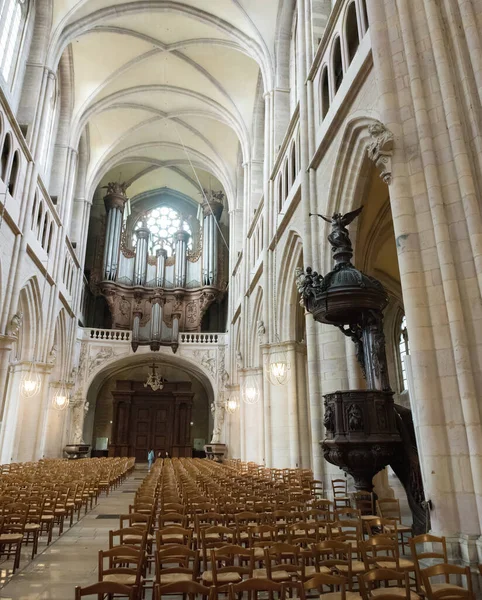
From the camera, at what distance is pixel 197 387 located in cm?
3170

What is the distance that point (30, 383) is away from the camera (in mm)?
19203

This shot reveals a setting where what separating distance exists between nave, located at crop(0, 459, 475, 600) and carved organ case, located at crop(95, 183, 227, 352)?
2072 centimetres

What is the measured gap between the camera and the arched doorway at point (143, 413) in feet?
95.6

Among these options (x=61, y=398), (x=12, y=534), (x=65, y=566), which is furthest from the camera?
(x=61, y=398)

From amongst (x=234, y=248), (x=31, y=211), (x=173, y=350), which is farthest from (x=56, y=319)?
(x=234, y=248)

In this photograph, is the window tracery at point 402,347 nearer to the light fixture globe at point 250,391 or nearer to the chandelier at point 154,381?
the light fixture globe at point 250,391

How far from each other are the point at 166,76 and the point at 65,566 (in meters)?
23.3

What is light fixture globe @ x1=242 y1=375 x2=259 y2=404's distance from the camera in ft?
69.1

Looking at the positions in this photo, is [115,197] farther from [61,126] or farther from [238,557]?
[238,557]

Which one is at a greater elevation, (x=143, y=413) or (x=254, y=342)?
(x=254, y=342)

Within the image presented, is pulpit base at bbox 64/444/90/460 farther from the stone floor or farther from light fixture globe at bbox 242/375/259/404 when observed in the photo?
the stone floor

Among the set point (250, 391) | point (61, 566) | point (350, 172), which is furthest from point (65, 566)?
point (250, 391)

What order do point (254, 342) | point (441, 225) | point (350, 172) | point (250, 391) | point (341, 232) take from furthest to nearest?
point (254, 342) < point (250, 391) < point (350, 172) < point (341, 232) < point (441, 225)

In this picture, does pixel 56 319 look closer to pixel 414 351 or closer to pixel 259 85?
pixel 259 85
